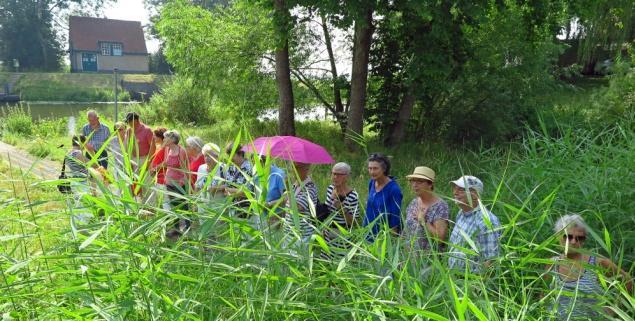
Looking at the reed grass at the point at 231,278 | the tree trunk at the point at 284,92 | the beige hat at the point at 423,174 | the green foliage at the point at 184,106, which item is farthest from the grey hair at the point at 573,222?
the green foliage at the point at 184,106

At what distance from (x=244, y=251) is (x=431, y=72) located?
27.1 ft

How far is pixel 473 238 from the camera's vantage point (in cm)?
267

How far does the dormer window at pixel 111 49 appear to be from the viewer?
55.9 metres

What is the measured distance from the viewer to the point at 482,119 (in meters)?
12.2

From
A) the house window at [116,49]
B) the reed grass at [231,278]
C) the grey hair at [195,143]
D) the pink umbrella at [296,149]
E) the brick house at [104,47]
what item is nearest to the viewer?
the reed grass at [231,278]

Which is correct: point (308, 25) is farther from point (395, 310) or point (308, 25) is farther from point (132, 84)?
point (132, 84)

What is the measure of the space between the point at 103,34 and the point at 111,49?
1.72 metres

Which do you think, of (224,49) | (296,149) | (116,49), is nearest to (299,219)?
(296,149)

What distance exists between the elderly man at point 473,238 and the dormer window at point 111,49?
5760 cm

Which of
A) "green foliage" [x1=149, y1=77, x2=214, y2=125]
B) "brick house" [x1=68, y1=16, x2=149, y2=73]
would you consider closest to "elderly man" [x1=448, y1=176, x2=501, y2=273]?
"green foliage" [x1=149, y1=77, x2=214, y2=125]

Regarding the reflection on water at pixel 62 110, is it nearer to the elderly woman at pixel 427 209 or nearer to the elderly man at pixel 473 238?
the elderly woman at pixel 427 209

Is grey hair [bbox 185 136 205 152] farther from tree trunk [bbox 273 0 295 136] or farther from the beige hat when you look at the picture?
tree trunk [bbox 273 0 295 136]

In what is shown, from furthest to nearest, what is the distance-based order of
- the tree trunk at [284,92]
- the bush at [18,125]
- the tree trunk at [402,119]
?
the bush at [18,125] < the tree trunk at [402,119] < the tree trunk at [284,92]

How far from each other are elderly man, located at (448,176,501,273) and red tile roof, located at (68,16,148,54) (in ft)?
187
